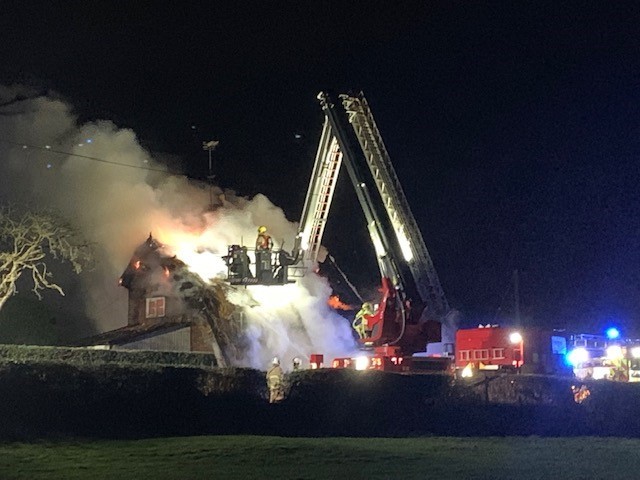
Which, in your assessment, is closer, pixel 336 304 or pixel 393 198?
pixel 393 198

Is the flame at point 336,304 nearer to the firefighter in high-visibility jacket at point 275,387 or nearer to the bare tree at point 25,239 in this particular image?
the bare tree at point 25,239

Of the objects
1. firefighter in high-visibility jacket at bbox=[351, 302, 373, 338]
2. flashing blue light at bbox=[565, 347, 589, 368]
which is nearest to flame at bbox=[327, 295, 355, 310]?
firefighter in high-visibility jacket at bbox=[351, 302, 373, 338]

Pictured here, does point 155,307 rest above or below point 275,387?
above

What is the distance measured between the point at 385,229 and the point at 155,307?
50.4 ft

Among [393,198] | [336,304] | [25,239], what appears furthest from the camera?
[336,304]

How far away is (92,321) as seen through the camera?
1812 inches

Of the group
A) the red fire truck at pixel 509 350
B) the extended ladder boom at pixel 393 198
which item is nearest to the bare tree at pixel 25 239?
the extended ladder boom at pixel 393 198

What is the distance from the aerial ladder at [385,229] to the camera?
28.5m

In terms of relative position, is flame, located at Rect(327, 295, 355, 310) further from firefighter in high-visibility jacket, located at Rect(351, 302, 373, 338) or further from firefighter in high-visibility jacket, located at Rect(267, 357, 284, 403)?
firefighter in high-visibility jacket, located at Rect(267, 357, 284, 403)

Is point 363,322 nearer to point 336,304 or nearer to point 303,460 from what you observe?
point 336,304

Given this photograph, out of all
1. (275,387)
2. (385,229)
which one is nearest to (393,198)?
(385,229)

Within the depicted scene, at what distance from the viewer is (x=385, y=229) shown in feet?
98.3

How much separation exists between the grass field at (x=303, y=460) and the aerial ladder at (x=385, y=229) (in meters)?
8.96

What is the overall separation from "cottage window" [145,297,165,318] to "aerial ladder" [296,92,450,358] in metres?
10.0
